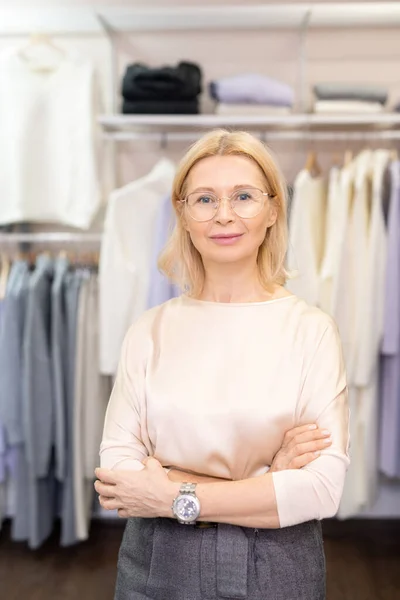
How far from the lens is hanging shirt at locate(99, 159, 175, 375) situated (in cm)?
255

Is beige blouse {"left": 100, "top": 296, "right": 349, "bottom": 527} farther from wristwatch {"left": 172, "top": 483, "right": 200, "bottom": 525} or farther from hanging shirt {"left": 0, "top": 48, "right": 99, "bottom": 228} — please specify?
hanging shirt {"left": 0, "top": 48, "right": 99, "bottom": 228}

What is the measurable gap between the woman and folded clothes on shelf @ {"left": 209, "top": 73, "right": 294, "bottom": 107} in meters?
1.52

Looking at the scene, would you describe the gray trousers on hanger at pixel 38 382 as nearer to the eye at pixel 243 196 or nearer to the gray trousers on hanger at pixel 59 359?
the gray trousers on hanger at pixel 59 359

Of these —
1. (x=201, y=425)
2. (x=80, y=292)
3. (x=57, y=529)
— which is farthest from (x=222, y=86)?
(x=57, y=529)

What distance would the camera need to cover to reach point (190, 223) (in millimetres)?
1195

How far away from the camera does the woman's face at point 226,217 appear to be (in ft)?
3.80

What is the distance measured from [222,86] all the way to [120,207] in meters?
0.68

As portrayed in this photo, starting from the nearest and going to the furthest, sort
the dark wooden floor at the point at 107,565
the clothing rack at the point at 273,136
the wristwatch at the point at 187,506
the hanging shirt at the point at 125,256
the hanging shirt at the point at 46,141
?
the wristwatch at the point at 187,506, the dark wooden floor at the point at 107,565, the hanging shirt at the point at 125,256, the hanging shirt at the point at 46,141, the clothing rack at the point at 273,136

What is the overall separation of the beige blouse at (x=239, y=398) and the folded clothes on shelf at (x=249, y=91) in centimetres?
162

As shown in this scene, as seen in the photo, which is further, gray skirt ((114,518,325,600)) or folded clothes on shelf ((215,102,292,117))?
folded clothes on shelf ((215,102,292,117))

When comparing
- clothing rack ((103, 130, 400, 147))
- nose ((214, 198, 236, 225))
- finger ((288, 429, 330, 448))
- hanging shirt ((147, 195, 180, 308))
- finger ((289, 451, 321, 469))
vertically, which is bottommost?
finger ((289, 451, 321, 469))

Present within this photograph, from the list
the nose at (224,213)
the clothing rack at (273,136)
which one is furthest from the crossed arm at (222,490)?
the clothing rack at (273,136)

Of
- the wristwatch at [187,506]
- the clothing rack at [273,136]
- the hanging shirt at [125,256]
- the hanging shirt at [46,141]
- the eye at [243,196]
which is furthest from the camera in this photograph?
the clothing rack at [273,136]

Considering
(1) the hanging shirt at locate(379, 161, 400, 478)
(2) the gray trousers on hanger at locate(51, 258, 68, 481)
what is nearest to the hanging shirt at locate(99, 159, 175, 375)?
(2) the gray trousers on hanger at locate(51, 258, 68, 481)
